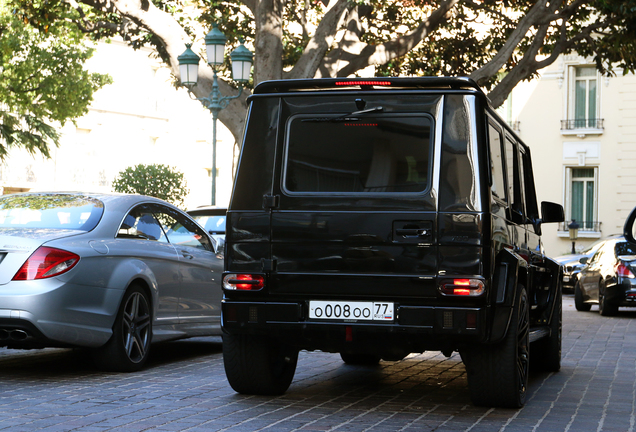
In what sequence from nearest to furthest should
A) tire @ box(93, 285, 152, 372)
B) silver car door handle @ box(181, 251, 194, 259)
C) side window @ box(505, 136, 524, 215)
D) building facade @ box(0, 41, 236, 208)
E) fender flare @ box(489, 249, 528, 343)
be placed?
1. fender flare @ box(489, 249, 528, 343)
2. side window @ box(505, 136, 524, 215)
3. tire @ box(93, 285, 152, 372)
4. silver car door handle @ box(181, 251, 194, 259)
5. building facade @ box(0, 41, 236, 208)

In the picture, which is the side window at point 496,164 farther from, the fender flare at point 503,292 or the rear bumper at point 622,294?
the rear bumper at point 622,294

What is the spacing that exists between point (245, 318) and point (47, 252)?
181 centimetres

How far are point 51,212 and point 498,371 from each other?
150 inches

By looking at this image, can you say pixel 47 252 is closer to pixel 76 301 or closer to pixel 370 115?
pixel 76 301

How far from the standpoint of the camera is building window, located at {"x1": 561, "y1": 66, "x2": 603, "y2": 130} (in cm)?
3525

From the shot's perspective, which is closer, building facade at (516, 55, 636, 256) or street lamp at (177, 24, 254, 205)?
street lamp at (177, 24, 254, 205)

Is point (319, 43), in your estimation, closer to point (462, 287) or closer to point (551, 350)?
point (551, 350)

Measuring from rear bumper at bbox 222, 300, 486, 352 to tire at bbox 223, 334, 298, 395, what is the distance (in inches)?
10.8

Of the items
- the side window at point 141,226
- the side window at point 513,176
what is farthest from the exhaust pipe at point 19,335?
the side window at point 513,176

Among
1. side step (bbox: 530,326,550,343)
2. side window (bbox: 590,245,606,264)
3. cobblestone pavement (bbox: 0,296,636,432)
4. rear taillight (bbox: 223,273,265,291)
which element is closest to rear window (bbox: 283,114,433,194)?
rear taillight (bbox: 223,273,265,291)

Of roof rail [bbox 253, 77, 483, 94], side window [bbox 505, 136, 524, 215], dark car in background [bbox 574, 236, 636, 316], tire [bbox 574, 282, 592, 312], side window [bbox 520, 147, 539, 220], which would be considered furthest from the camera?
tire [bbox 574, 282, 592, 312]

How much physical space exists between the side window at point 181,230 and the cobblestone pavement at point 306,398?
1.07m

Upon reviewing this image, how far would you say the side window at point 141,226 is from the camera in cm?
798

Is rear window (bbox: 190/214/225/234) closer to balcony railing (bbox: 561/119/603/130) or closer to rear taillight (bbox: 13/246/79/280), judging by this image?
rear taillight (bbox: 13/246/79/280)
